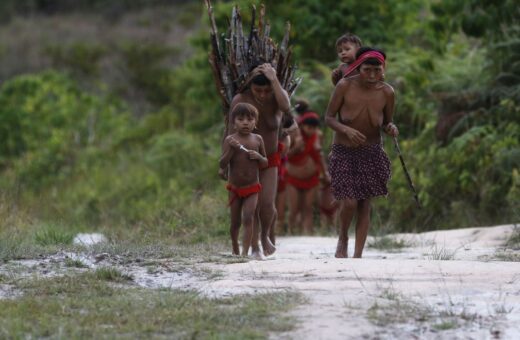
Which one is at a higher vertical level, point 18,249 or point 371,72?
point 371,72

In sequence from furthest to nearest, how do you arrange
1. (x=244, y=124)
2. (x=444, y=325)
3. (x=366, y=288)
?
(x=244, y=124), (x=366, y=288), (x=444, y=325)

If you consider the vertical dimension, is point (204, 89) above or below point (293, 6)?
below

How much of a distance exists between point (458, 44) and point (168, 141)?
507 centimetres

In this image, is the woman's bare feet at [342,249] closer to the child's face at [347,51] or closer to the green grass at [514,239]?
the child's face at [347,51]

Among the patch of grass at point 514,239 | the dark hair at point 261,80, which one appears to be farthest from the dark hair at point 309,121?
the dark hair at point 261,80

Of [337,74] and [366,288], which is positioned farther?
[337,74]

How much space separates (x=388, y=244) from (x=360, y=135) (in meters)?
2.25

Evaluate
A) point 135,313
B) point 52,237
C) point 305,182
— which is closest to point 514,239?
point 305,182

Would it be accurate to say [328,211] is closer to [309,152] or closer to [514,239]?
[309,152]

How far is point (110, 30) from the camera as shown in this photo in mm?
37719

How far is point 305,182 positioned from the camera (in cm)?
1316

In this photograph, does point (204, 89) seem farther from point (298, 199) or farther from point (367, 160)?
point (367, 160)

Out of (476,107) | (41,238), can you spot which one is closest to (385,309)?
(41,238)

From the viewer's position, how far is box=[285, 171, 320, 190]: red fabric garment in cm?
1312
